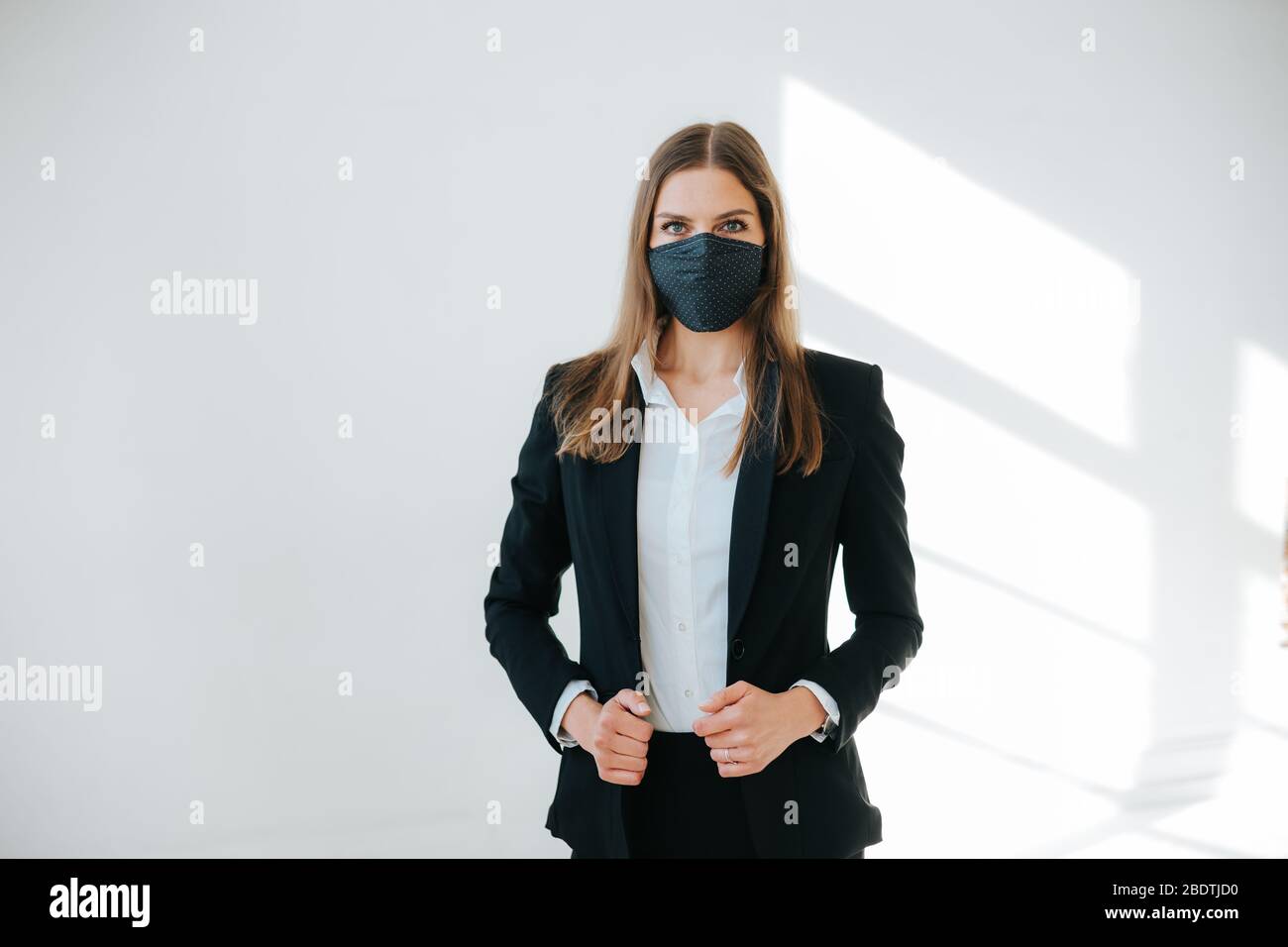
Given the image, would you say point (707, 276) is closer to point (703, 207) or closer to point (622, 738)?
point (703, 207)

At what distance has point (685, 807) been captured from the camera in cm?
150

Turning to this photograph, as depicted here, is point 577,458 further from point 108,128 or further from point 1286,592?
point 1286,592

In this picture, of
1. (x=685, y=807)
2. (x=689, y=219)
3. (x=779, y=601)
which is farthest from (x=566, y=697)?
(x=689, y=219)

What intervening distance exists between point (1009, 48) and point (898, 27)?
0.35m

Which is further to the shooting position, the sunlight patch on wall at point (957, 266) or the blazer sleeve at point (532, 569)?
the sunlight patch on wall at point (957, 266)

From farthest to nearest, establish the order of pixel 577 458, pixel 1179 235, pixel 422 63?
pixel 1179 235
pixel 422 63
pixel 577 458

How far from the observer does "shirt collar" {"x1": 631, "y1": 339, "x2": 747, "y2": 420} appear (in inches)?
62.9

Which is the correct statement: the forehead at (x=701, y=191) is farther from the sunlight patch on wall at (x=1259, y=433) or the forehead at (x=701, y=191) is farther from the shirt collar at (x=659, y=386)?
the sunlight patch on wall at (x=1259, y=433)

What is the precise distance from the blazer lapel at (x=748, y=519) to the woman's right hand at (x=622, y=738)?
18cm

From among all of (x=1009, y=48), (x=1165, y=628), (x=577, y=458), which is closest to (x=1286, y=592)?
(x=1165, y=628)

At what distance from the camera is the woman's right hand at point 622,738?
142 cm

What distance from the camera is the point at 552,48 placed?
2.78 m

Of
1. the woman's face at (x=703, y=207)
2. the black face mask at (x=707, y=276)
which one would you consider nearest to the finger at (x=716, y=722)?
the black face mask at (x=707, y=276)

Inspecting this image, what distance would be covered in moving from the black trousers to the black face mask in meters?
0.72
